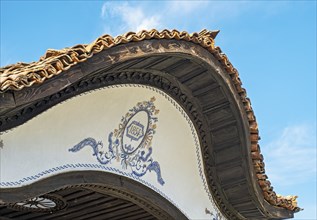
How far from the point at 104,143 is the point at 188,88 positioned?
1.30 m

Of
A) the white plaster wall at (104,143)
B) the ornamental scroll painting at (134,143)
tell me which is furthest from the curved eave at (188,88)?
the ornamental scroll painting at (134,143)

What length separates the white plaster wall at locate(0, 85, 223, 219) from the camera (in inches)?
181

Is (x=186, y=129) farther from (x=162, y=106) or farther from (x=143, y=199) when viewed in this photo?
(x=143, y=199)

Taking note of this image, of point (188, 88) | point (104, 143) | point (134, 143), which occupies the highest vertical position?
point (188, 88)

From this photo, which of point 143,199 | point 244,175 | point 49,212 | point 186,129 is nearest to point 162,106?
point 186,129

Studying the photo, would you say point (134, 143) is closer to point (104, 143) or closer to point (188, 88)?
point (104, 143)

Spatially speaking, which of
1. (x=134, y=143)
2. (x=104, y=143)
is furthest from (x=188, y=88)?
(x=104, y=143)

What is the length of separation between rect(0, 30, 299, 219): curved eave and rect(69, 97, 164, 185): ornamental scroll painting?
0.34m

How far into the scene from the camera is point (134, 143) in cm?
580

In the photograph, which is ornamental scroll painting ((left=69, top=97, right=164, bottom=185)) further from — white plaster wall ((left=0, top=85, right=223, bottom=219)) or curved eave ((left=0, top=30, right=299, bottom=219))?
curved eave ((left=0, top=30, right=299, bottom=219))

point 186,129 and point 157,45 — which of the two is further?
point 186,129

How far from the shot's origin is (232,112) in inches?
252

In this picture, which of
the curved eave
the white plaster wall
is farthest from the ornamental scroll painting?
the curved eave

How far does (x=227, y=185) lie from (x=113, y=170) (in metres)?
2.08
